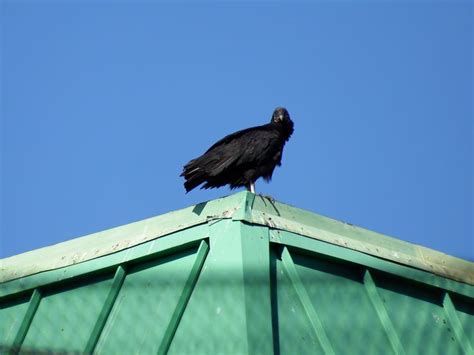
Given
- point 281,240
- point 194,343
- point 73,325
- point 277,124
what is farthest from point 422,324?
point 277,124

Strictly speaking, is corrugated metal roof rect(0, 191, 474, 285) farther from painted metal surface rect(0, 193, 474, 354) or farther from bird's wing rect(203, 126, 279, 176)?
bird's wing rect(203, 126, 279, 176)

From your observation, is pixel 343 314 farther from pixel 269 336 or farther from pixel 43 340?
pixel 43 340

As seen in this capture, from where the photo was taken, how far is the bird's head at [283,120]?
8.68 m

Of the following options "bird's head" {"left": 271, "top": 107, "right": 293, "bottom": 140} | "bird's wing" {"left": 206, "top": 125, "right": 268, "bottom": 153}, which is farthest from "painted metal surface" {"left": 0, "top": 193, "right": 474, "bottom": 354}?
"bird's head" {"left": 271, "top": 107, "right": 293, "bottom": 140}

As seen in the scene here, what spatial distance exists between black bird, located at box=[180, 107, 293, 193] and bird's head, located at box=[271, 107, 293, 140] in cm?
28

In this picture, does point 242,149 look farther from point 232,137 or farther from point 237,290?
point 237,290

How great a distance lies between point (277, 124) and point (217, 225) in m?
3.59

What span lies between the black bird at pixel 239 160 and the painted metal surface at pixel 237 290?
148 centimetres

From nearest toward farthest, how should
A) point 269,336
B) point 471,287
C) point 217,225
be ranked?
1. point 269,336
2. point 217,225
3. point 471,287

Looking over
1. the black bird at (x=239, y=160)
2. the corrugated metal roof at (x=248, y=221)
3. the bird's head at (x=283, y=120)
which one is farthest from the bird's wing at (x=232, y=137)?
the corrugated metal roof at (x=248, y=221)

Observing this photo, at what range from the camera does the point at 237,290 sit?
481cm

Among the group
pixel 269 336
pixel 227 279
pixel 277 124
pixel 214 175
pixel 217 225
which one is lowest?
pixel 269 336

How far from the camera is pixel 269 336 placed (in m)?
4.74

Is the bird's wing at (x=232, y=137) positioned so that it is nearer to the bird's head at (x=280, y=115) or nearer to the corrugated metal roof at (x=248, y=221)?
the bird's head at (x=280, y=115)
